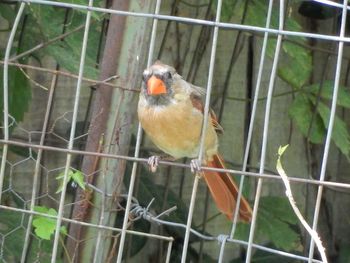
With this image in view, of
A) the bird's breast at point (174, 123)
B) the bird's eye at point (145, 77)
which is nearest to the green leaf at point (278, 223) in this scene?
the bird's breast at point (174, 123)

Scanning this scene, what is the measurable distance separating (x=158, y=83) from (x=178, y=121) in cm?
16

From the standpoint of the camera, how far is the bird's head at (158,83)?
8.41ft

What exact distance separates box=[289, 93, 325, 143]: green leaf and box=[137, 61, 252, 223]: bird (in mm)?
461

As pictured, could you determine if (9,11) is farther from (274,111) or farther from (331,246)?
(331,246)

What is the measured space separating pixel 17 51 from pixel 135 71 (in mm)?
526

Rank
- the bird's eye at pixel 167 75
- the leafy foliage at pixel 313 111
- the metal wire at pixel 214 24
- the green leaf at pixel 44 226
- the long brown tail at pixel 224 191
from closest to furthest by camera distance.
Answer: the metal wire at pixel 214 24 < the green leaf at pixel 44 226 < the bird's eye at pixel 167 75 < the long brown tail at pixel 224 191 < the leafy foliage at pixel 313 111

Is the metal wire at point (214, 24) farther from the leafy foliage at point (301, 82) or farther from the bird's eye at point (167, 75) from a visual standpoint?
the leafy foliage at point (301, 82)

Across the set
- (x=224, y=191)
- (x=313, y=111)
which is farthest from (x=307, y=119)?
(x=224, y=191)

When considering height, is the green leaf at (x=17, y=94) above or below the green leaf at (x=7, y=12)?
below

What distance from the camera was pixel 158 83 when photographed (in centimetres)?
259

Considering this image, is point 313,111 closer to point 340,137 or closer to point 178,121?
point 340,137

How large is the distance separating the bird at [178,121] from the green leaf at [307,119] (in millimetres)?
461

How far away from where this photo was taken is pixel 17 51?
293cm

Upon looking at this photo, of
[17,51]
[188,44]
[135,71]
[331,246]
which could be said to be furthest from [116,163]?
[331,246]
